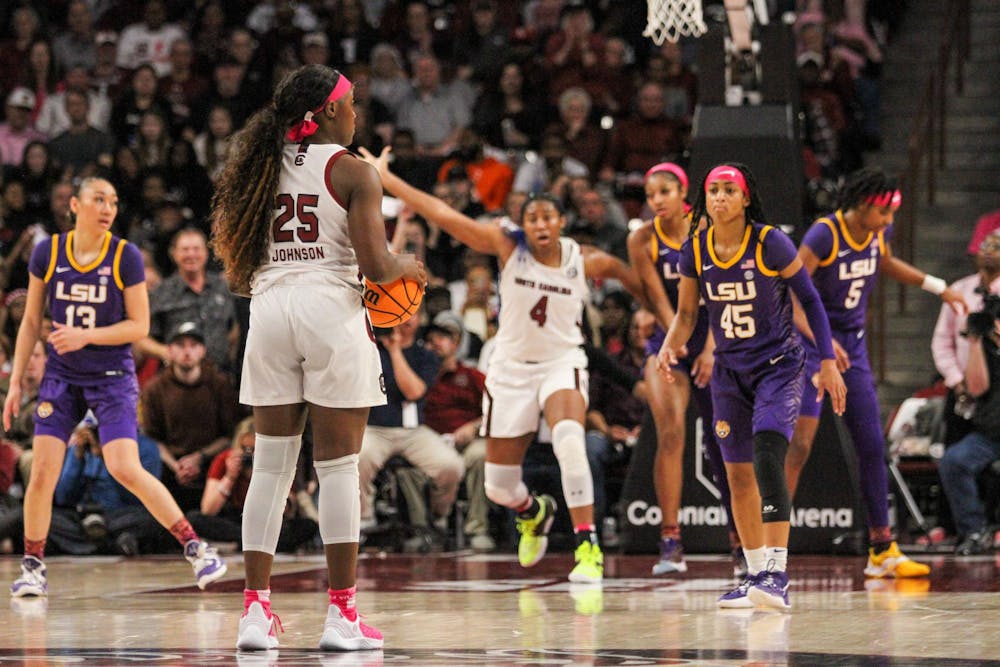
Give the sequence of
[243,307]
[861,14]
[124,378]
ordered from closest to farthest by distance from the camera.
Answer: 1. [124,378]
2. [243,307]
3. [861,14]

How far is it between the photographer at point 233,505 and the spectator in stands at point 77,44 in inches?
289

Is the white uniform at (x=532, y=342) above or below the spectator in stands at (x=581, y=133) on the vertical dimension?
below

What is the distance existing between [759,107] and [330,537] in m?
5.45

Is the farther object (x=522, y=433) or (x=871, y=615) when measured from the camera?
(x=522, y=433)

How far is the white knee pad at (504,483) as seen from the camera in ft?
29.9

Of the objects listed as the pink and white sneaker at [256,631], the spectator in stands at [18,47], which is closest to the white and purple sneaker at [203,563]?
the pink and white sneaker at [256,631]

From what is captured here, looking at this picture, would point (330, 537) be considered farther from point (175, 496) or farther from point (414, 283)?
point (175, 496)

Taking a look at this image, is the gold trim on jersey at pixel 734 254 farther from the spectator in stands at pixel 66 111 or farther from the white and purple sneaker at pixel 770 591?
the spectator in stands at pixel 66 111

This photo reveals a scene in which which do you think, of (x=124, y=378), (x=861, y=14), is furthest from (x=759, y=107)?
(x=861, y=14)

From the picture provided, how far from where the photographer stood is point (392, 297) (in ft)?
19.8

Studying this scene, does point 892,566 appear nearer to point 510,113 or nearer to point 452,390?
point 452,390

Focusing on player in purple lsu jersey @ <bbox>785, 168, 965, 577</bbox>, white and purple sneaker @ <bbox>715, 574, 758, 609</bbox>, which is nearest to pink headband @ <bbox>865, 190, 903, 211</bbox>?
player in purple lsu jersey @ <bbox>785, 168, 965, 577</bbox>

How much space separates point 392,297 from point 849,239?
141 inches

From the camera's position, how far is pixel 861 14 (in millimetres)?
15922
